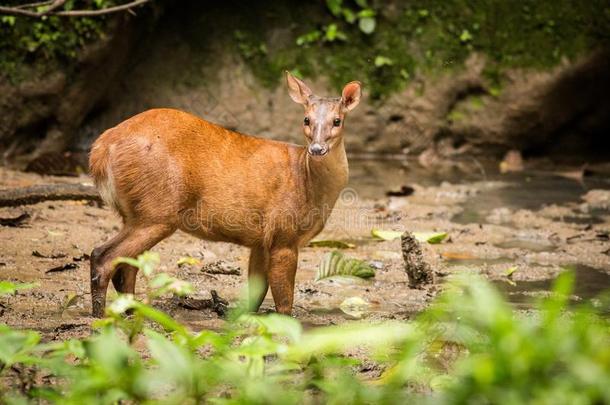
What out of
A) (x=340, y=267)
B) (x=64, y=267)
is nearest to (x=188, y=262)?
(x=64, y=267)

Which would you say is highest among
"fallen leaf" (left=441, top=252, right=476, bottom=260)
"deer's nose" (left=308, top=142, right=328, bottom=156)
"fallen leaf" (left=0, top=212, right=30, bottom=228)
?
"deer's nose" (left=308, top=142, right=328, bottom=156)

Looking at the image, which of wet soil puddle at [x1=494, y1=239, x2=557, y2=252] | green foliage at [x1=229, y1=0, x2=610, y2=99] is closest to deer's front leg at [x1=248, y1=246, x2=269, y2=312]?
wet soil puddle at [x1=494, y1=239, x2=557, y2=252]

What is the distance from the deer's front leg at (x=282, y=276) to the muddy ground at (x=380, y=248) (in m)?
0.13

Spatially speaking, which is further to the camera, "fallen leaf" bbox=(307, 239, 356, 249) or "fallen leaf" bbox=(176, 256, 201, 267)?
"fallen leaf" bbox=(307, 239, 356, 249)

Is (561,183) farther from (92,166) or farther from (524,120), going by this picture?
(92,166)

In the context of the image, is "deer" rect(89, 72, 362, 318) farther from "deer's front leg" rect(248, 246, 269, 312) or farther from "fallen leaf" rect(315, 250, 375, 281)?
"fallen leaf" rect(315, 250, 375, 281)

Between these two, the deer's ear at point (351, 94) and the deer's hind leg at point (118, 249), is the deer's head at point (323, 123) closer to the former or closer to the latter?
the deer's ear at point (351, 94)

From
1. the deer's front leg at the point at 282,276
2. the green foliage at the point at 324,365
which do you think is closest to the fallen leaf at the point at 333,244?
the deer's front leg at the point at 282,276

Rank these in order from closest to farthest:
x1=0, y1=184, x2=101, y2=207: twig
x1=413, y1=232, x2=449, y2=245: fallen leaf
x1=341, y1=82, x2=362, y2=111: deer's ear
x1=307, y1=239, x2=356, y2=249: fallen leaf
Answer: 1. x1=341, y1=82, x2=362, y2=111: deer's ear
2. x1=0, y1=184, x2=101, y2=207: twig
3. x1=307, y1=239, x2=356, y2=249: fallen leaf
4. x1=413, y1=232, x2=449, y2=245: fallen leaf

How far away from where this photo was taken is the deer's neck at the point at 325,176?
573 cm

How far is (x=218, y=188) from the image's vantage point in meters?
5.55

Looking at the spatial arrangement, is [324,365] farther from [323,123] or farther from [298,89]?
A: [298,89]

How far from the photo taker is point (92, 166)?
17.9ft

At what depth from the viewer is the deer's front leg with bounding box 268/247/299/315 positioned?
5453mm
